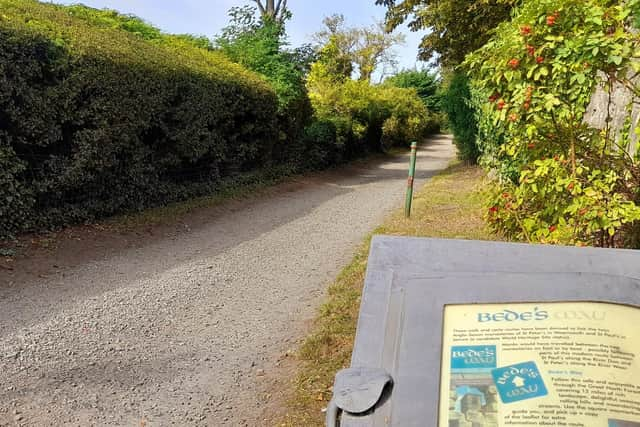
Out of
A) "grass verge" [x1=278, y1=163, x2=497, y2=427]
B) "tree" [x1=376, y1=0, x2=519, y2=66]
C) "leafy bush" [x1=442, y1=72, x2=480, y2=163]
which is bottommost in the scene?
"grass verge" [x1=278, y1=163, x2=497, y2=427]

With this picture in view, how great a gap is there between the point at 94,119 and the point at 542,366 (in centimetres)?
685

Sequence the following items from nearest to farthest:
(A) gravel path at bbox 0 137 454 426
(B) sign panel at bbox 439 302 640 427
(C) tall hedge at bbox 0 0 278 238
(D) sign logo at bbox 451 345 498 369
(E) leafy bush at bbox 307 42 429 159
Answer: (B) sign panel at bbox 439 302 640 427, (D) sign logo at bbox 451 345 498 369, (A) gravel path at bbox 0 137 454 426, (C) tall hedge at bbox 0 0 278 238, (E) leafy bush at bbox 307 42 429 159

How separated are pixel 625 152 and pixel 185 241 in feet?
17.9

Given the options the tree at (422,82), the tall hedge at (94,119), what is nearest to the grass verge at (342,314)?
the tall hedge at (94,119)

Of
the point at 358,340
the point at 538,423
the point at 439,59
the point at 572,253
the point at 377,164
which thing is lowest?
the point at 377,164

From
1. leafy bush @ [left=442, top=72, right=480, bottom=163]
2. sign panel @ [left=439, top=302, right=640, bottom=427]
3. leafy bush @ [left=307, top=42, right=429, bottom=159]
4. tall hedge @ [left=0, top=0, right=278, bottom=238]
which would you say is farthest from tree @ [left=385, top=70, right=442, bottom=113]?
sign panel @ [left=439, top=302, right=640, bottom=427]

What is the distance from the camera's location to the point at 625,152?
333 centimetres

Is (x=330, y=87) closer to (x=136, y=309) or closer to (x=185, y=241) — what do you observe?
(x=185, y=241)

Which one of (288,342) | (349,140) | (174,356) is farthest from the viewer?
(349,140)

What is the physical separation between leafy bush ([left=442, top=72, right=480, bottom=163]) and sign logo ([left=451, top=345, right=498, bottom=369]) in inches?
587

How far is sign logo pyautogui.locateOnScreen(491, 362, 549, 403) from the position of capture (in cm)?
127

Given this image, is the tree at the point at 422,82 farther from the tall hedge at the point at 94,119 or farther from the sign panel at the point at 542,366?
the sign panel at the point at 542,366

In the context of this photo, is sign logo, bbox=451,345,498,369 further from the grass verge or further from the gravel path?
the gravel path

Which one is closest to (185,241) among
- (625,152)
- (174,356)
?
(174,356)
